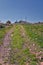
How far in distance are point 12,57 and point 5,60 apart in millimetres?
1086

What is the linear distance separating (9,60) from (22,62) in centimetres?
162

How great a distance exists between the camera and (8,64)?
1681cm

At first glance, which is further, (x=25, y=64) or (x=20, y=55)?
(x=20, y=55)

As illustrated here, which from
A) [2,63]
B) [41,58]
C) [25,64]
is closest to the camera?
[25,64]

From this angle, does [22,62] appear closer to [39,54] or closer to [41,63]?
[41,63]

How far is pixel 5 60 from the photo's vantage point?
59.9ft

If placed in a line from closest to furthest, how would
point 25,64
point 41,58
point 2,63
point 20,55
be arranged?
point 25,64 → point 2,63 → point 41,58 → point 20,55

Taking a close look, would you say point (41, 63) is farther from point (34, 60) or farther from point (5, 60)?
point (5, 60)

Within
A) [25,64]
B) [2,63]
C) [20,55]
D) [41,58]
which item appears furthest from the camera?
[20,55]

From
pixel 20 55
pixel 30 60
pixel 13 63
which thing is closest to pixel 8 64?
pixel 13 63

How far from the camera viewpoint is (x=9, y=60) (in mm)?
18141

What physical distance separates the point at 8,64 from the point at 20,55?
3.25m

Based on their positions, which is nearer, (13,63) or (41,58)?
(13,63)

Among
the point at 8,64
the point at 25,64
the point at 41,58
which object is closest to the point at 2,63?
the point at 8,64
